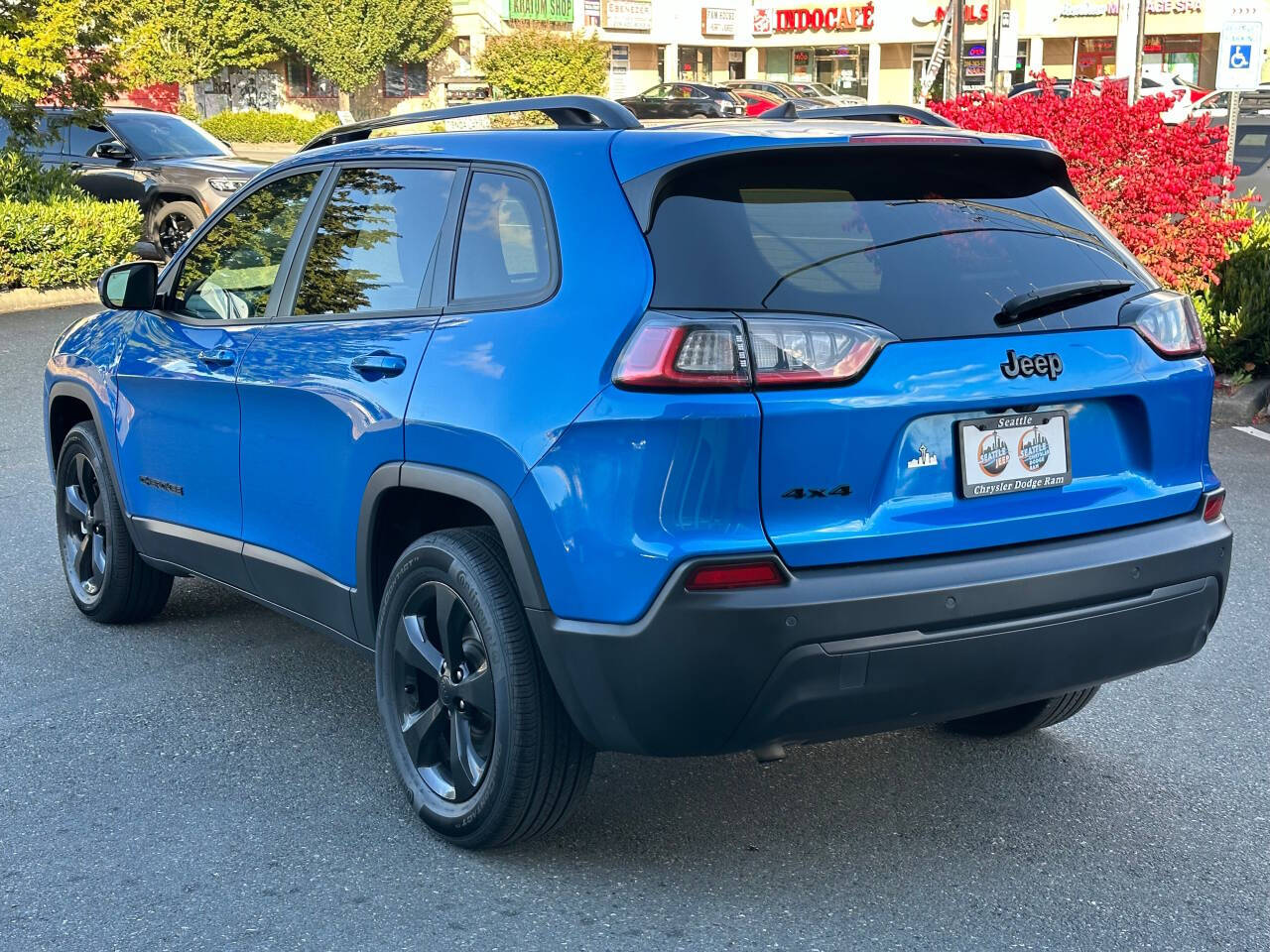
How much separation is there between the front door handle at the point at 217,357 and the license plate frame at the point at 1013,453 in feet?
7.80

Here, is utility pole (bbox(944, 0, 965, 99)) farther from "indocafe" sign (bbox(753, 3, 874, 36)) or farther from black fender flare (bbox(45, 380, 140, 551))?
"indocafe" sign (bbox(753, 3, 874, 36))

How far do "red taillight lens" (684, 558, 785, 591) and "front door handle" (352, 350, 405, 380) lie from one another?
1.16 meters

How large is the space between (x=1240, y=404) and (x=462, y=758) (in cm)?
770

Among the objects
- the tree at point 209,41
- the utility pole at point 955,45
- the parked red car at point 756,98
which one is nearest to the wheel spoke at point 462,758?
the utility pole at point 955,45

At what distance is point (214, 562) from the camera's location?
A: 504cm

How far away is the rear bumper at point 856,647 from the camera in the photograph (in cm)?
326

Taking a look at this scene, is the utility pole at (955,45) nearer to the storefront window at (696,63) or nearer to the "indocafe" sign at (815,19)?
the "indocafe" sign at (815,19)

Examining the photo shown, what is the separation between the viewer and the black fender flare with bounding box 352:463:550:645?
11.6 ft

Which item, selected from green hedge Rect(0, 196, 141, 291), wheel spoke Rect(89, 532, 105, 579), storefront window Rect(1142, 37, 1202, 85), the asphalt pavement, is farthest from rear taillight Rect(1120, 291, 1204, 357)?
storefront window Rect(1142, 37, 1202, 85)

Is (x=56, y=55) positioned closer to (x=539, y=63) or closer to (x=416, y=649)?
(x=416, y=649)

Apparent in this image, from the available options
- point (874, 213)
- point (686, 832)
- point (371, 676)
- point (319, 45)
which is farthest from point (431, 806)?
point (319, 45)

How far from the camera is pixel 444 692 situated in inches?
155

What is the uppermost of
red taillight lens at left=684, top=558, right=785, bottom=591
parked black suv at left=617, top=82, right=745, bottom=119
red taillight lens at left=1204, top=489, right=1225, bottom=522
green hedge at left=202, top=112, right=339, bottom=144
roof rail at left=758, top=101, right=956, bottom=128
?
roof rail at left=758, top=101, right=956, bottom=128

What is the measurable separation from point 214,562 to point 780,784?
6.42ft
